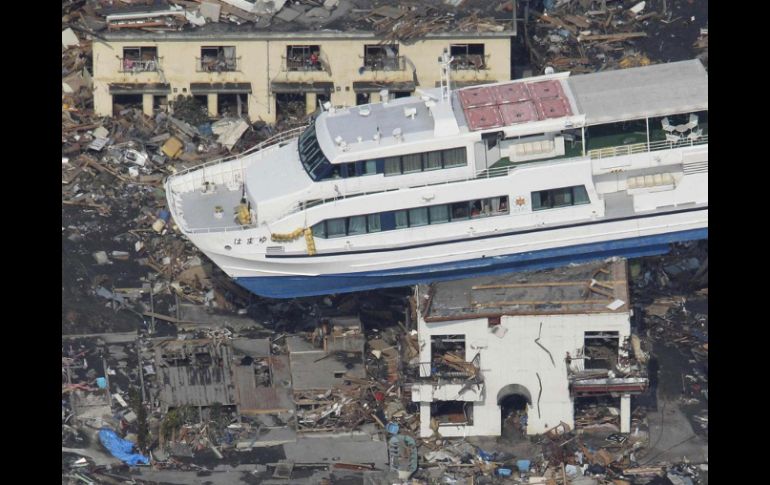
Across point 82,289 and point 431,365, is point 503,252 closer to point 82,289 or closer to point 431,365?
point 431,365

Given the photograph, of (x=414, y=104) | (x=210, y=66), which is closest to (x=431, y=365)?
(x=414, y=104)

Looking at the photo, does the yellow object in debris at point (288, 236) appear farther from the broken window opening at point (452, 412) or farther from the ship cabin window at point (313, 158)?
the broken window opening at point (452, 412)

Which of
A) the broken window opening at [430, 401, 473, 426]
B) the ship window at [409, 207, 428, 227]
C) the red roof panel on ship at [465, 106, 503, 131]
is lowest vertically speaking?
the broken window opening at [430, 401, 473, 426]

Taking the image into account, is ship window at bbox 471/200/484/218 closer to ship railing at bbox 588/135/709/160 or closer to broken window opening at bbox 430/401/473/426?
ship railing at bbox 588/135/709/160

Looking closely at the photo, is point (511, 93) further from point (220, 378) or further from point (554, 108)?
point (220, 378)

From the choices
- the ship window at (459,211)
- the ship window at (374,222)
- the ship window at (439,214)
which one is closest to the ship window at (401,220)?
the ship window at (374,222)

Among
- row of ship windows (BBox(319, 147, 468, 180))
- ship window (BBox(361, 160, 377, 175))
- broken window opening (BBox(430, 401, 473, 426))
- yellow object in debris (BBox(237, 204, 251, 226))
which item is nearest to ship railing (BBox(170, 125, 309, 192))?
yellow object in debris (BBox(237, 204, 251, 226))

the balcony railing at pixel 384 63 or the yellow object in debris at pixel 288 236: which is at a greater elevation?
the balcony railing at pixel 384 63
